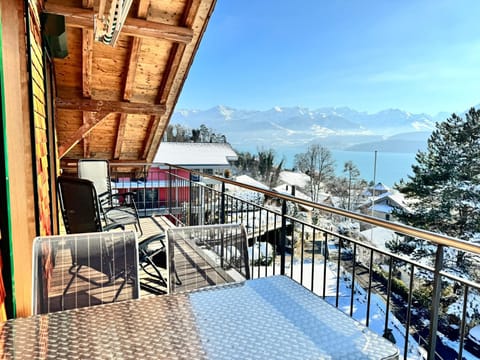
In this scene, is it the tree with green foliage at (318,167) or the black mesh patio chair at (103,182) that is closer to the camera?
the black mesh patio chair at (103,182)

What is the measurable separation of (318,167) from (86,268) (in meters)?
30.0

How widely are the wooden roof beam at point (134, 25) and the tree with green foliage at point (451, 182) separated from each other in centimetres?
1440

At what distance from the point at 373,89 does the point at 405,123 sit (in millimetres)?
39294

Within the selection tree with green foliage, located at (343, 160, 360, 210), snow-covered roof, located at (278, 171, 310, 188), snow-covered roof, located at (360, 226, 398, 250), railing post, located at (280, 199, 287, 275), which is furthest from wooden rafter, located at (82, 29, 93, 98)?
tree with green foliage, located at (343, 160, 360, 210)

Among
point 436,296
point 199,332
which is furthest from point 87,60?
point 436,296

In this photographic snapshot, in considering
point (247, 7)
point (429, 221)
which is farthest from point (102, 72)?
point (247, 7)

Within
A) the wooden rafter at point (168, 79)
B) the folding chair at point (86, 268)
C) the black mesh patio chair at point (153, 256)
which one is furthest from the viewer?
the wooden rafter at point (168, 79)

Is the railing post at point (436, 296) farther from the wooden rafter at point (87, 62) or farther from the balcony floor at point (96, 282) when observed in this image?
the wooden rafter at point (87, 62)

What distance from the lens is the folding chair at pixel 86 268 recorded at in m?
1.41

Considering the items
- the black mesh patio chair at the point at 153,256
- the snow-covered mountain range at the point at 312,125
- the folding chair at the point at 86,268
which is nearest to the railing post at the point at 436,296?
the black mesh patio chair at the point at 153,256

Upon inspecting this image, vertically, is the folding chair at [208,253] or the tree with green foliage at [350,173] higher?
the folding chair at [208,253]

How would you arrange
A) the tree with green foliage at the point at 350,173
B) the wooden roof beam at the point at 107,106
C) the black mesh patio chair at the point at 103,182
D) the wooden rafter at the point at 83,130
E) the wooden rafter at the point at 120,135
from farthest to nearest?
the tree with green foliage at the point at 350,173
the wooden rafter at the point at 120,135
the wooden rafter at the point at 83,130
the wooden roof beam at the point at 107,106
the black mesh patio chair at the point at 103,182

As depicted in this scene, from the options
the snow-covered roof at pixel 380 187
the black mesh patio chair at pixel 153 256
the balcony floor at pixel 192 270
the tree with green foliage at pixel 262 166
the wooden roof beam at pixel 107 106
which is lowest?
the snow-covered roof at pixel 380 187

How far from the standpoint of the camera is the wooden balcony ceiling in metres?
3.85
